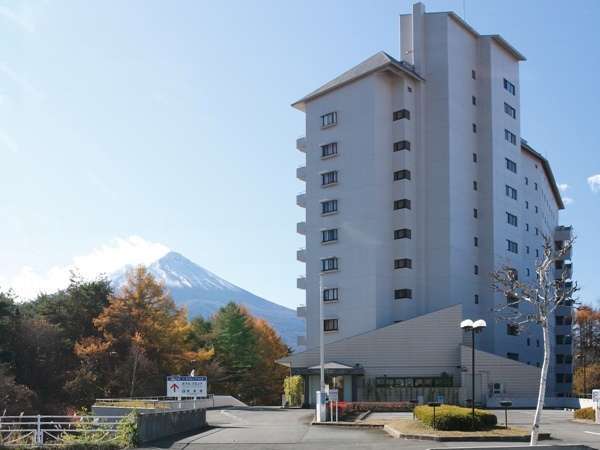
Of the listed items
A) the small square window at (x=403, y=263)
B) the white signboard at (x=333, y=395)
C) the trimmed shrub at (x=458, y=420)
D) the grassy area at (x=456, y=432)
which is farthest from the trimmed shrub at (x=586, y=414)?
the small square window at (x=403, y=263)

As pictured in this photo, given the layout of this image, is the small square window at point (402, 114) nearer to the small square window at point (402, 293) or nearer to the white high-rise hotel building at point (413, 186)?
the white high-rise hotel building at point (413, 186)

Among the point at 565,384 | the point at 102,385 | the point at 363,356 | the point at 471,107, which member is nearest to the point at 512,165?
the point at 471,107

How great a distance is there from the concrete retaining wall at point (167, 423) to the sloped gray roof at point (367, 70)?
42.7 m

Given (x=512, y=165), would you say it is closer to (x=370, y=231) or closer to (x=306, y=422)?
(x=370, y=231)

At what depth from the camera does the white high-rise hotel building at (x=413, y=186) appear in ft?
238

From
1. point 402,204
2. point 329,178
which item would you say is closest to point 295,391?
point 402,204

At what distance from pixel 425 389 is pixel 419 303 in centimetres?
1133

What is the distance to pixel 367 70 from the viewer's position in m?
73.4

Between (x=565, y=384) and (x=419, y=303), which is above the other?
(x=419, y=303)

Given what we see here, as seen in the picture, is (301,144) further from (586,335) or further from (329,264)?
(586,335)

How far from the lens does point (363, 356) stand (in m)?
66.8

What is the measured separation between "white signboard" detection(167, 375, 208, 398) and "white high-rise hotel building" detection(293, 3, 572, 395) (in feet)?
89.4

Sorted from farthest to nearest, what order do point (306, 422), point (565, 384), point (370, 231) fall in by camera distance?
point (565, 384), point (370, 231), point (306, 422)

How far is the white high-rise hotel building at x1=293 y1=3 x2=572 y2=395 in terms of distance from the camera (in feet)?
238
